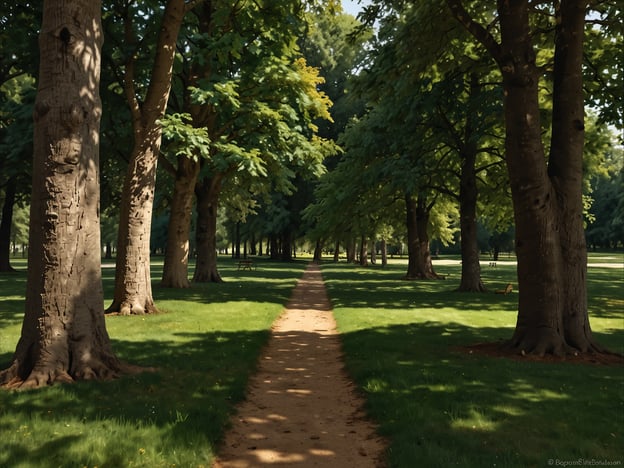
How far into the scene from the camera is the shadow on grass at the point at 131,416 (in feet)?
13.9

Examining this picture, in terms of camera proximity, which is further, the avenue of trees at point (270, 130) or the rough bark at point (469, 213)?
the rough bark at point (469, 213)

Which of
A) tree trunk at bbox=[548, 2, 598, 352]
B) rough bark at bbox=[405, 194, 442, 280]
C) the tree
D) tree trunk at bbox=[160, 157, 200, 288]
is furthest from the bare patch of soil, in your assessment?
rough bark at bbox=[405, 194, 442, 280]

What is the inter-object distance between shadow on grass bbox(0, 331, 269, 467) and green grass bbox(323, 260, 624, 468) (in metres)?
→ 1.85

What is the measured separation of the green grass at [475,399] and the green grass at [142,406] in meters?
1.89

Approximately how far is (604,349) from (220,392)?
23.4 feet

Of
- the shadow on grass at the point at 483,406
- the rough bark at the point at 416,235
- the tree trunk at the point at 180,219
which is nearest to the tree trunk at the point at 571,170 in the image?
the shadow on grass at the point at 483,406

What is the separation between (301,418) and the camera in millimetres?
5746

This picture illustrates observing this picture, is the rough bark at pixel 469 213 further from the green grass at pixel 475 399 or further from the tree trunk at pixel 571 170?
the tree trunk at pixel 571 170

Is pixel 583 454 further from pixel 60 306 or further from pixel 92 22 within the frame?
pixel 92 22

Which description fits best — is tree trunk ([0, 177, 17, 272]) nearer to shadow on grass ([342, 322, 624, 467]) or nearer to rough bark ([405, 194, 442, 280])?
rough bark ([405, 194, 442, 280])

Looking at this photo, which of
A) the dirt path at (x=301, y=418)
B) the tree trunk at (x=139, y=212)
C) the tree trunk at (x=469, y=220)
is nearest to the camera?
the dirt path at (x=301, y=418)

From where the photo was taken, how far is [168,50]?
471 inches

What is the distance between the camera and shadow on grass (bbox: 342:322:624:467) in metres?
4.47

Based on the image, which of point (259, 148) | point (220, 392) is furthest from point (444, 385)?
point (259, 148)
